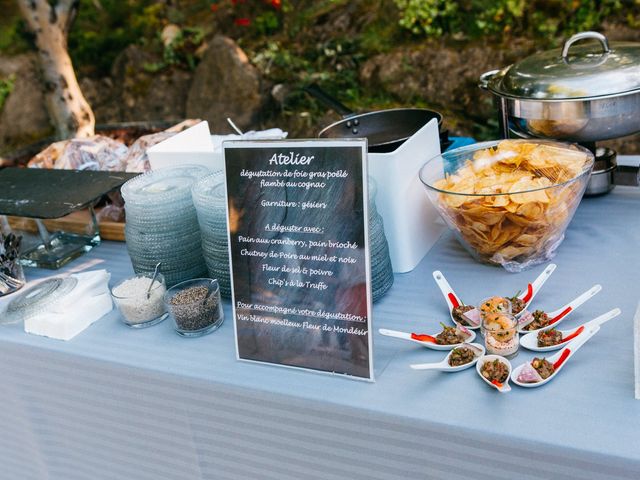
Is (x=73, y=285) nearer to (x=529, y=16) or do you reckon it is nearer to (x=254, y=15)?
(x=529, y=16)

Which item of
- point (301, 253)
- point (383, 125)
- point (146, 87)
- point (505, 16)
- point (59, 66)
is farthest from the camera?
point (146, 87)

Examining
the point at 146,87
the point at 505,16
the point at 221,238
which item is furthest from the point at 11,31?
Result: the point at 221,238

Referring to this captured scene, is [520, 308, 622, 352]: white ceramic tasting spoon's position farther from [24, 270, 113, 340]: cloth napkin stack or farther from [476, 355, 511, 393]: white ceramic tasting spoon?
[24, 270, 113, 340]: cloth napkin stack

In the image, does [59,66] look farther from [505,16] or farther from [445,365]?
[505,16]

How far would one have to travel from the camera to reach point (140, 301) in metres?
1.18

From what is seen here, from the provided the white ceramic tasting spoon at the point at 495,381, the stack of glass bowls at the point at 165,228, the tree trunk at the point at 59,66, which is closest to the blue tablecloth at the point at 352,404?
the white ceramic tasting spoon at the point at 495,381

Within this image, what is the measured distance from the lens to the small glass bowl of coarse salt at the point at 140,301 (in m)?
1.18

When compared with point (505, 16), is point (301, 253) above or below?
below

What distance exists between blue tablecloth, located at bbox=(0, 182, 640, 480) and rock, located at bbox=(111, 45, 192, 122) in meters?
3.73

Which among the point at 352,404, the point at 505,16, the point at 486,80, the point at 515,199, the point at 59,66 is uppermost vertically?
the point at 505,16

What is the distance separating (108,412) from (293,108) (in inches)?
146

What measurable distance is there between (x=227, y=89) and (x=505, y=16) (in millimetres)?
1974

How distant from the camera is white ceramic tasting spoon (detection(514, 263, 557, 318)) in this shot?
1077mm

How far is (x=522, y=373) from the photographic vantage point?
90 centimetres
